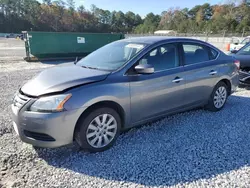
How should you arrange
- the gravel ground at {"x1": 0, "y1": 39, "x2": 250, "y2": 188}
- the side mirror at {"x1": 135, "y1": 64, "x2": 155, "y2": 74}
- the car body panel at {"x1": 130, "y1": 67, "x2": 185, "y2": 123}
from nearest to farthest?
the gravel ground at {"x1": 0, "y1": 39, "x2": 250, "y2": 188} < the side mirror at {"x1": 135, "y1": 64, "x2": 155, "y2": 74} < the car body panel at {"x1": 130, "y1": 67, "x2": 185, "y2": 123}

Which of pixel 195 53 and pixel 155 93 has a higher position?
pixel 195 53

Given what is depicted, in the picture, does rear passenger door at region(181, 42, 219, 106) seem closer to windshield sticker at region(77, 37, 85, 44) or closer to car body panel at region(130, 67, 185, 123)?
car body panel at region(130, 67, 185, 123)

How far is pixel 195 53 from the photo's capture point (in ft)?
14.4

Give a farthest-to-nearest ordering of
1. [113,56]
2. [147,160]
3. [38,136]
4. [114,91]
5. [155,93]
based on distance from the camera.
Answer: [113,56], [155,93], [114,91], [147,160], [38,136]

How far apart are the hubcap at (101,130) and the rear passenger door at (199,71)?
1.61 metres

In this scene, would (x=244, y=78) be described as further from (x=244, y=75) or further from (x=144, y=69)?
(x=144, y=69)

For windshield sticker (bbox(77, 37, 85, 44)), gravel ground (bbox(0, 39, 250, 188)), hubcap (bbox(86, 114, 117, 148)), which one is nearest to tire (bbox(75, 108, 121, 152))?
hubcap (bbox(86, 114, 117, 148))

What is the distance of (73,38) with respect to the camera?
1393 centimetres

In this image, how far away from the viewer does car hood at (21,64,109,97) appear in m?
2.91

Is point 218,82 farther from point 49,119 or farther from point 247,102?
point 49,119

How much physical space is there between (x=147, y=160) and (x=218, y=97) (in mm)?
2614

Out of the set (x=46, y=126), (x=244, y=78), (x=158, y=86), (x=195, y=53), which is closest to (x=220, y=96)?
(x=195, y=53)

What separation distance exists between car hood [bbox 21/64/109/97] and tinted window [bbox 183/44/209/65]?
5.69 feet

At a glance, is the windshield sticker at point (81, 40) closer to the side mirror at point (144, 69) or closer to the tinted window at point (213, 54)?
the tinted window at point (213, 54)
